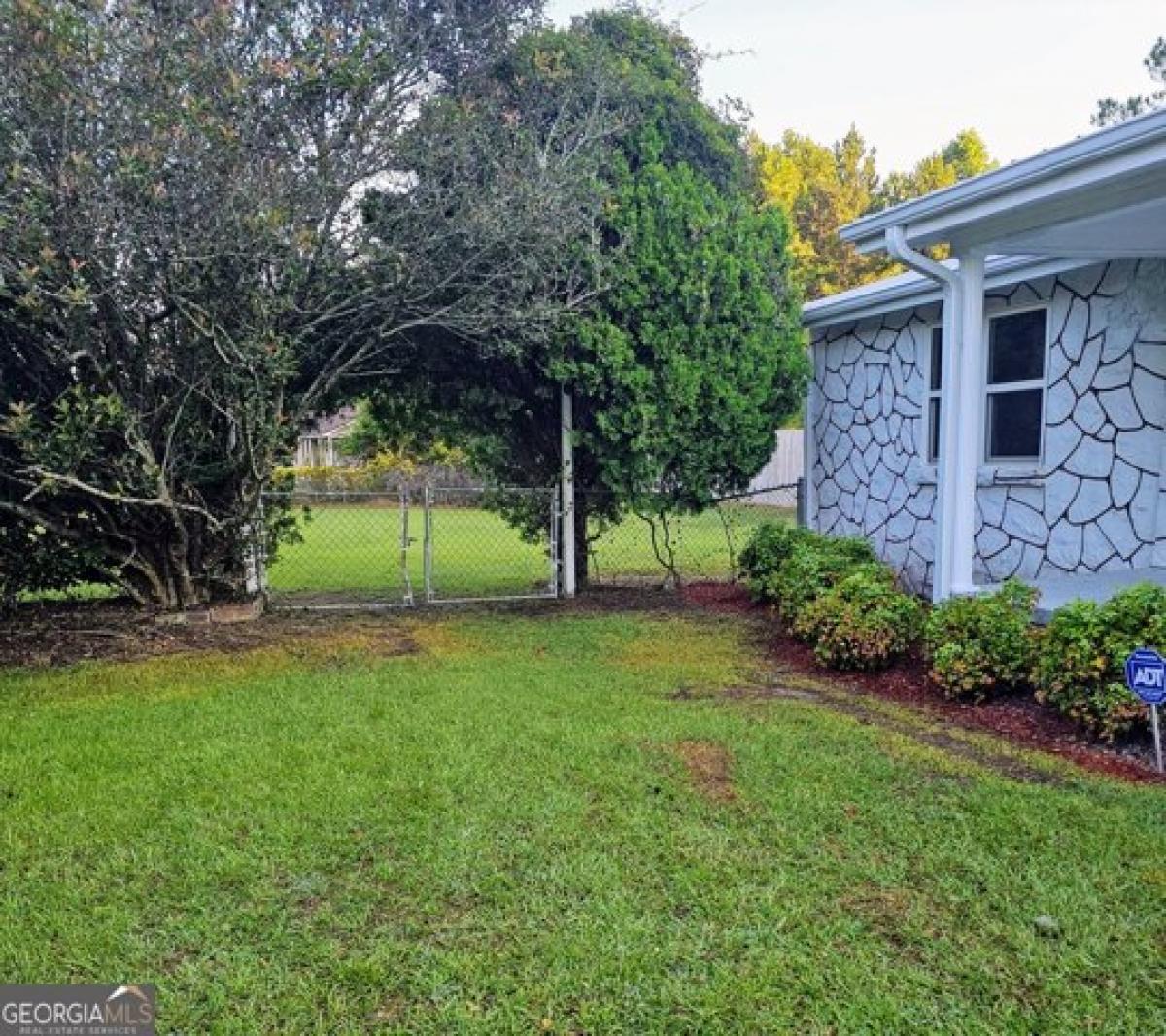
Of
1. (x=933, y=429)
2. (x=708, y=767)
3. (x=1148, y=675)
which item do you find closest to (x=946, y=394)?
(x=933, y=429)

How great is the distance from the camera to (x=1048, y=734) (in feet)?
13.6

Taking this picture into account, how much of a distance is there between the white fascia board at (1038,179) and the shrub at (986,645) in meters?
2.15

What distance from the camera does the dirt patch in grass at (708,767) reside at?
3.44 m

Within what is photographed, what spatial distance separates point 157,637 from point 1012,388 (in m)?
6.76

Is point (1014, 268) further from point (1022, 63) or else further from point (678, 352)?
point (1022, 63)

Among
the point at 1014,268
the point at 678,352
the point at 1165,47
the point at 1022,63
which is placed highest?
the point at 1165,47

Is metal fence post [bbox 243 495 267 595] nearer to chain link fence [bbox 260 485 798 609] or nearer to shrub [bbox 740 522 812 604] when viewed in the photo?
chain link fence [bbox 260 485 798 609]

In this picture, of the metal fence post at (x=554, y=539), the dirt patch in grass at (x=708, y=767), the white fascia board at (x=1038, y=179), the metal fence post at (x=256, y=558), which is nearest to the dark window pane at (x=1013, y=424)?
the white fascia board at (x=1038, y=179)

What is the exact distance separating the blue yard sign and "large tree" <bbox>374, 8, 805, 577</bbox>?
4.28 metres

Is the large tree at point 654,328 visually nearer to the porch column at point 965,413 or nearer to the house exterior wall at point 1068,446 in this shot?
the house exterior wall at point 1068,446

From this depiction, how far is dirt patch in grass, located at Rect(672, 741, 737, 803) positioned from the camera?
11.3 ft

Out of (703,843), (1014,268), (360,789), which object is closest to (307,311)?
(360,789)

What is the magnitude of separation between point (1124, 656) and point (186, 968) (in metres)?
3.91

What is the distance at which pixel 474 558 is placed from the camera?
11680mm
